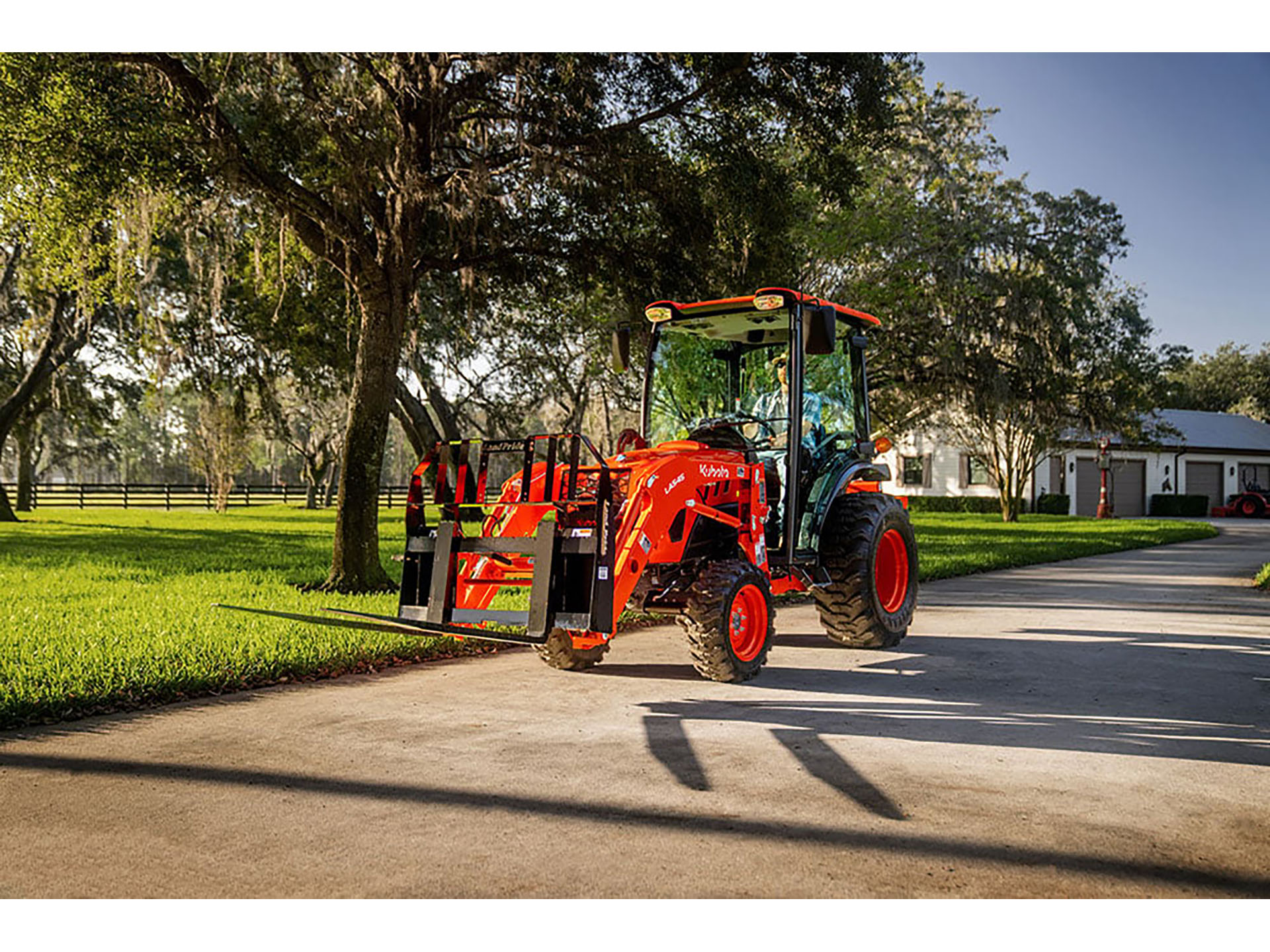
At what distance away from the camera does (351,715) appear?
6312mm

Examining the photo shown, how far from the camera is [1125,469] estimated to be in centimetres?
4450

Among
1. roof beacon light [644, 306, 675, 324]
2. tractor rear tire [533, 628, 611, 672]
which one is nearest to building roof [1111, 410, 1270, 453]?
roof beacon light [644, 306, 675, 324]

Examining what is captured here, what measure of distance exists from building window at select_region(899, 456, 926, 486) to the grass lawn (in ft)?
70.9

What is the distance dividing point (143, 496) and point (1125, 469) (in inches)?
1649

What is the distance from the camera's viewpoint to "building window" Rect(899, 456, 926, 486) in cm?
4688

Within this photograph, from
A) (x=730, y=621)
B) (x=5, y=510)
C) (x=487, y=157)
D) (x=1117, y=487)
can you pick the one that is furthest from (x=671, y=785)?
(x=1117, y=487)

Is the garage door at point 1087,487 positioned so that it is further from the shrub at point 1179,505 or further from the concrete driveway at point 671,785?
the concrete driveway at point 671,785

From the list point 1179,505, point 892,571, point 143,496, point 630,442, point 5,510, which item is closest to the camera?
point 630,442

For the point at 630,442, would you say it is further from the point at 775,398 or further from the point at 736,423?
the point at 775,398

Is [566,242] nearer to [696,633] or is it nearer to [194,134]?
[194,134]

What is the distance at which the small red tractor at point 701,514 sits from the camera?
21.4 feet

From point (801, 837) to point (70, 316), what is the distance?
2896 cm

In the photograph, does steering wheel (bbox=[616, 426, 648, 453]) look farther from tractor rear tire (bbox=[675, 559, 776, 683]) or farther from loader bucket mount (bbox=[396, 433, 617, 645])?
tractor rear tire (bbox=[675, 559, 776, 683])

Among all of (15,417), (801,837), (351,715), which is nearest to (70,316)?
(15,417)
